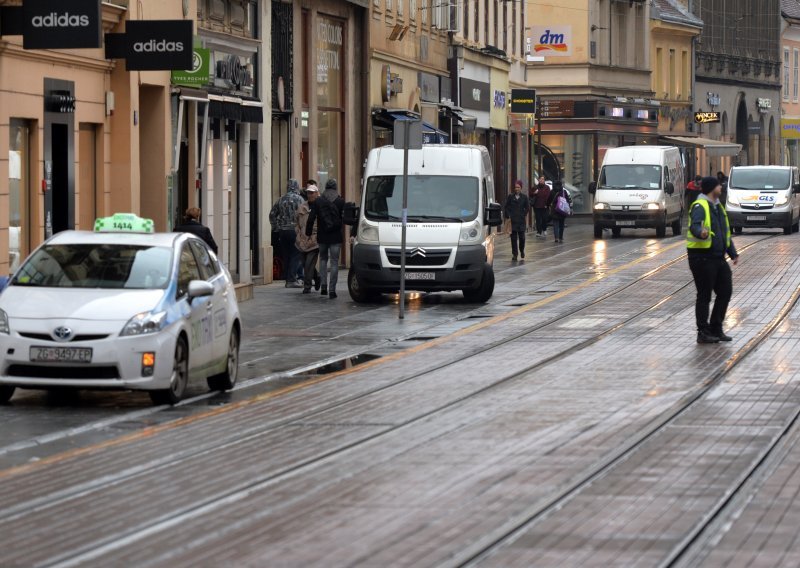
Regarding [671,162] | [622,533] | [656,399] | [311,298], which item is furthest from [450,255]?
[671,162]

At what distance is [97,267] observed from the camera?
1664 centimetres

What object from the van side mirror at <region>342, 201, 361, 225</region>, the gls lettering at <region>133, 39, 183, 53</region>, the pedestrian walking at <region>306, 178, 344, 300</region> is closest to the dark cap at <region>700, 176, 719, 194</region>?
the gls lettering at <region>133, 39, 183, 53</region>

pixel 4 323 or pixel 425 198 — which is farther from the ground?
pixel 425 198

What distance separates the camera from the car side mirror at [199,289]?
16312 mm

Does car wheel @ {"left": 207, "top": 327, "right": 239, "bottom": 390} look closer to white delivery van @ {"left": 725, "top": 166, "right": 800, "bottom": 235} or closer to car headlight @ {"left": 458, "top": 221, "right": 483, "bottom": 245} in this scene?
car headlight @ {"left": 458, "top": 221, "right": 483, "bottom": 245}

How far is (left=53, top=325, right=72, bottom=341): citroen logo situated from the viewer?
1550 cm

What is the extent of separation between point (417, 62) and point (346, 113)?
8584 millimetres

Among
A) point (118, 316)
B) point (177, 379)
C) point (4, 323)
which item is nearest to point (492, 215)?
point (177, 379)

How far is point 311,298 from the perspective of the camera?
30.6 m

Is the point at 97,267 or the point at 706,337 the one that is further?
the point at 706,337

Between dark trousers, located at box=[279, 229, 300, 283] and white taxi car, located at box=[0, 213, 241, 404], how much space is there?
1538 cm

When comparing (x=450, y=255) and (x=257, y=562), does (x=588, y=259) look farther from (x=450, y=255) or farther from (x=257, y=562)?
(x=257, y=562)

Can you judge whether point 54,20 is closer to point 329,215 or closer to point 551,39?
point 329,215

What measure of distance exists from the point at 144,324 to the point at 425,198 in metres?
14.4
